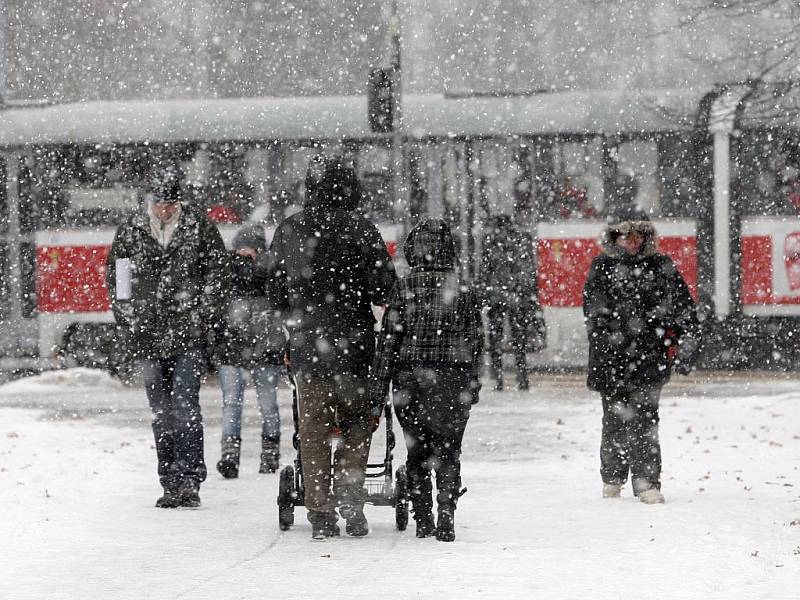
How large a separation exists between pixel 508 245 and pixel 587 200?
2364 mm

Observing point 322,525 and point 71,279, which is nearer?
point 322,525

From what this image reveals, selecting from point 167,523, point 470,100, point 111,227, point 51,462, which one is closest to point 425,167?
point 470,100

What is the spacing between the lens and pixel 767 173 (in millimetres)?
19797

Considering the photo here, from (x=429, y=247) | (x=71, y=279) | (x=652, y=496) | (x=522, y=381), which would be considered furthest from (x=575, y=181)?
(x=429, y=247)

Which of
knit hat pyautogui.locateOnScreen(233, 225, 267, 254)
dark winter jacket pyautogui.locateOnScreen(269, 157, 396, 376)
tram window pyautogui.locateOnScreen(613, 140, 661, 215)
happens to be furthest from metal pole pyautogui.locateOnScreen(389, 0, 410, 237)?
dark winter jacket pyautogui.locateOnScreen(269, 157, 396, 376)

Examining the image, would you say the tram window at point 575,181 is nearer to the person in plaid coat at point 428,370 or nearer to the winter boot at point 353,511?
the person in plaid coat at point 428,370

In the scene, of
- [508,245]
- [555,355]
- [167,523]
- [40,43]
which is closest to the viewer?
[167,523]

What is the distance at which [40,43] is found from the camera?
4131cm

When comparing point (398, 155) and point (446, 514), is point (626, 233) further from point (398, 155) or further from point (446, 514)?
point (398, 155)

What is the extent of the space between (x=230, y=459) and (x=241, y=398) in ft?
1.76

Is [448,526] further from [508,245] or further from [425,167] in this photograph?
[425,167]

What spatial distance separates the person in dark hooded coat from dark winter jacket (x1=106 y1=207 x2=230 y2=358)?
3.67 feet

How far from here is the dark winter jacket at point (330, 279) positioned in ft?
24.6

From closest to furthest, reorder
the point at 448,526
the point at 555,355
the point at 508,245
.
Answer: the point at 448,526 → the point at 508,245 → the point at 555,355
